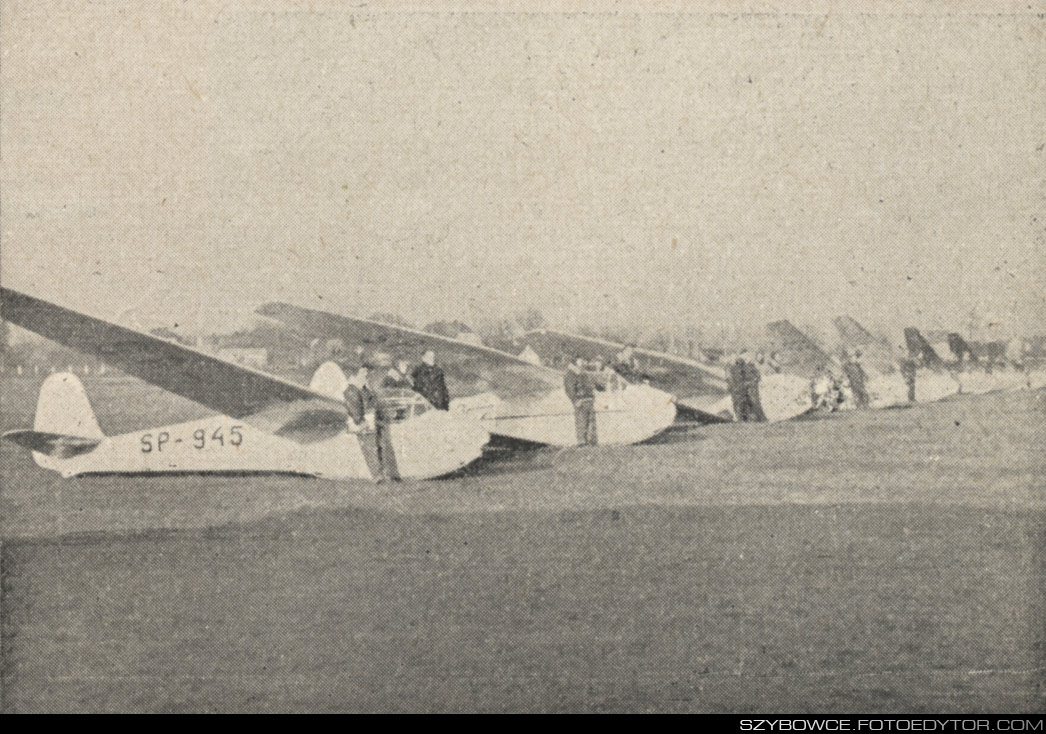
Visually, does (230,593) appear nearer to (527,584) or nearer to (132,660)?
(132,660)

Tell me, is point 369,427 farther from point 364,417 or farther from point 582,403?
point 582,403

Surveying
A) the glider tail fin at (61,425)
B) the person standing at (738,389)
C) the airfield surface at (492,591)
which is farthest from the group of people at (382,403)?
the person standing at (738,389)

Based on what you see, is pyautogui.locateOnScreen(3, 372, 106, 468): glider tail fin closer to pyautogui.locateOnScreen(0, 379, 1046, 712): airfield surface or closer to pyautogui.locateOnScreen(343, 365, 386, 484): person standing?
pyautogui.locateOnScreen(0, 379, 1046, 712): airfield surface

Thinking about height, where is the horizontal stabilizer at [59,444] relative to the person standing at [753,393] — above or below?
above

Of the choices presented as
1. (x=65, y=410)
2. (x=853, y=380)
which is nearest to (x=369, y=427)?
(x=65, y=410)

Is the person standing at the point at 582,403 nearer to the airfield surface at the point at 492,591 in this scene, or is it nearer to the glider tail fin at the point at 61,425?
the airfield surface at the point at 492,591

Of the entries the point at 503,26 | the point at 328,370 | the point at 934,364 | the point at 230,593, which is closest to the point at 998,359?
the point at 934,364
